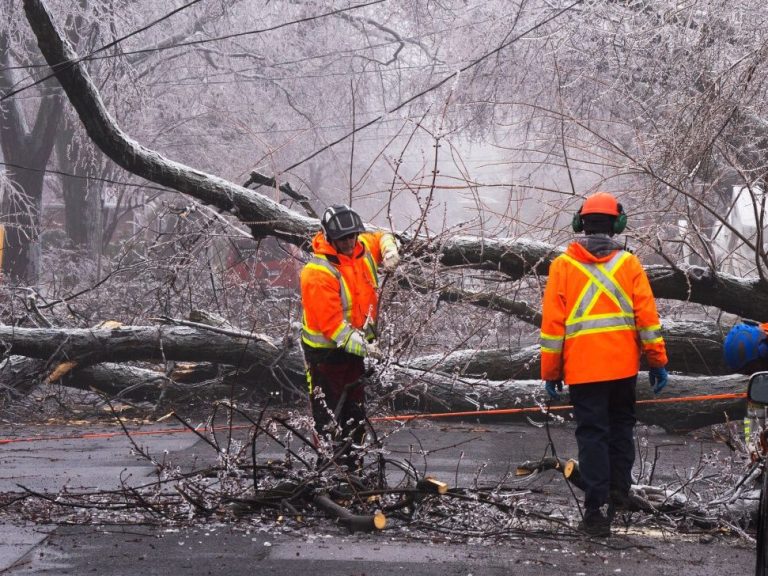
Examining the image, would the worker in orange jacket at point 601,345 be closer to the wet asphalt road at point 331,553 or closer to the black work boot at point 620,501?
the black work boot at point 620,501

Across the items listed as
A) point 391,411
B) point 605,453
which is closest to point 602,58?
point 391,411

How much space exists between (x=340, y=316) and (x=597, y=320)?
4.53 feet

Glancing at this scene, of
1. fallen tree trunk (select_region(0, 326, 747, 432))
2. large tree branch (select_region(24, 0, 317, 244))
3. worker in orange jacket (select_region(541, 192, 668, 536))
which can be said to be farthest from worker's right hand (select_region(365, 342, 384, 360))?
large tree branch (select_region(24, 0, 317, 244))

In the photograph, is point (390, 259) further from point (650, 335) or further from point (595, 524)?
point (595, 524)

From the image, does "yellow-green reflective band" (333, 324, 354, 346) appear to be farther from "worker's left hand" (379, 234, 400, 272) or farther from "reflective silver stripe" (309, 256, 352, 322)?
"worker's left hand" (379, 234, 400, 272)

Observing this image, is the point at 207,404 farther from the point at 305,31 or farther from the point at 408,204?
the point at 408,204

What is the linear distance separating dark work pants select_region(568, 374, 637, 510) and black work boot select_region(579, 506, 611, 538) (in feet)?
0.09

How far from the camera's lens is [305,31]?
25312mm

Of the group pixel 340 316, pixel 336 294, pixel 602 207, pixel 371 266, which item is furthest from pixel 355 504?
pixel 602 207

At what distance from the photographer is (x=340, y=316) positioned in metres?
5.86

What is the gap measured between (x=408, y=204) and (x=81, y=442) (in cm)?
4034

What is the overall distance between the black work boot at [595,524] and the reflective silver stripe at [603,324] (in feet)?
2.73

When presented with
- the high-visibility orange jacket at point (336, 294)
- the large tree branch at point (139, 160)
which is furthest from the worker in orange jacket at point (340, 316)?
the large tree branch at point (139, 160)

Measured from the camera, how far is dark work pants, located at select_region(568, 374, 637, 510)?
5.20 meters
